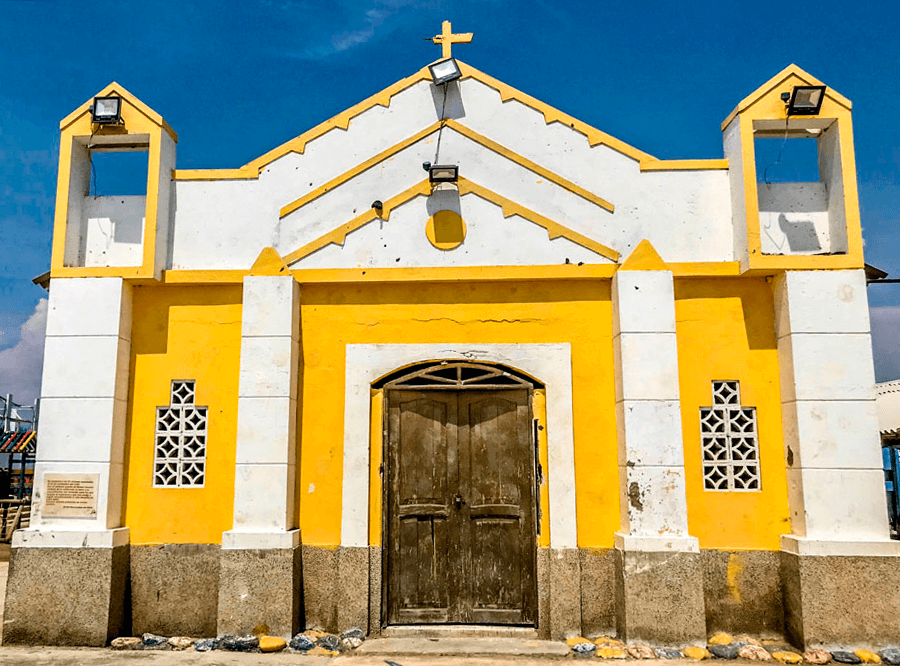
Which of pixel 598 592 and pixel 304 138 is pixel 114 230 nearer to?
pixel 304 138

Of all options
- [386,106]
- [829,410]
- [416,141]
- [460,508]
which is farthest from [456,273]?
[829,410]

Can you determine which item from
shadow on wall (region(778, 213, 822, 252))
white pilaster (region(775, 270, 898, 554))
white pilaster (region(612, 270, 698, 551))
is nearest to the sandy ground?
white pilaster (region(612, 270, 698, 551))

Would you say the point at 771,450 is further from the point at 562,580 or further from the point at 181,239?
the point at 181,239

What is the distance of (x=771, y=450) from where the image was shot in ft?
22.4

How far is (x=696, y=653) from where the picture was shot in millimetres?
6199

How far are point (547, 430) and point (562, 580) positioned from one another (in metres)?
1.40

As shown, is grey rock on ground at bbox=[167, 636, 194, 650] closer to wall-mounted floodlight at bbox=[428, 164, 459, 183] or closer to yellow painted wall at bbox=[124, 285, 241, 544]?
yellow painted wall at bbox=[124, 285, 241, 544]

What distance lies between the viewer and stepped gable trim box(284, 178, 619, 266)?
7191mm

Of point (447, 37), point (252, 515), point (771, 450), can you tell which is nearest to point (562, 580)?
point (771, 450)

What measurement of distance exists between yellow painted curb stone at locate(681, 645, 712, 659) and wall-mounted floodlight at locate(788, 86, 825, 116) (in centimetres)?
519

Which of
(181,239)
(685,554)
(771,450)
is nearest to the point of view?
(685,554)

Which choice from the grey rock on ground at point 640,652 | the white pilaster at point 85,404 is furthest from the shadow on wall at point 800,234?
the white pilaster at point 85,404

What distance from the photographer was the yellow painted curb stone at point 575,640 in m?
6.45

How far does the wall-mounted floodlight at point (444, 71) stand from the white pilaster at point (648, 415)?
273 centimetres
